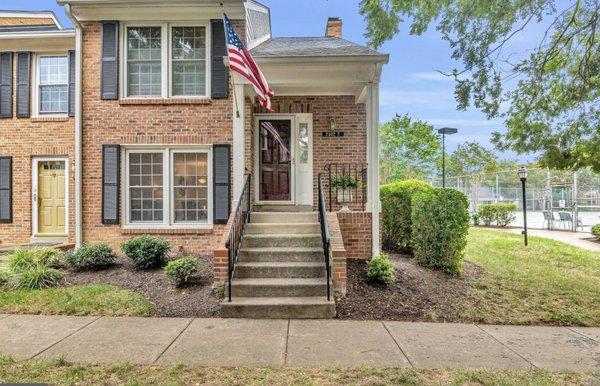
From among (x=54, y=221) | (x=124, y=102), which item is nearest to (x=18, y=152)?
(x=54, y=221)

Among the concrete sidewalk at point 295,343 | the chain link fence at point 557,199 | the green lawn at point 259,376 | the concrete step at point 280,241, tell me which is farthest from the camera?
the chain link fence at point 557,199

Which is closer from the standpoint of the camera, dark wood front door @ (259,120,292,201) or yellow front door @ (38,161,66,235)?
dark wood front door @ (259,120,292,201)

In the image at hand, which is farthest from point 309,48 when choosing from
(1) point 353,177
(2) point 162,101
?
(2) point 162,101

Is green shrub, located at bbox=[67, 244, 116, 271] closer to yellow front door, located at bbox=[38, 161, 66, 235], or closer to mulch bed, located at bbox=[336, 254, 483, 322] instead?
yellow front door, located at bbox=[38, 161, 66, 235]

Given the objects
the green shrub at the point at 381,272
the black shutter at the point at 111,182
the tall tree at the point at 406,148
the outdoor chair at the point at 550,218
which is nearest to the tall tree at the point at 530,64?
the green shrub at the point at 381,272

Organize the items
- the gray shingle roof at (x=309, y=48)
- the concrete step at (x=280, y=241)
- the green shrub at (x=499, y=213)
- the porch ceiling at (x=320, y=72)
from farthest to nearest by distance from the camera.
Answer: the green shrub at (x=499, y=213), the gray shingle roof at (x=309, y=48), the porch ceiling at (x=320, y=72), the concrete step at (x=280, y=241)

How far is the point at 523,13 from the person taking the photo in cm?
623

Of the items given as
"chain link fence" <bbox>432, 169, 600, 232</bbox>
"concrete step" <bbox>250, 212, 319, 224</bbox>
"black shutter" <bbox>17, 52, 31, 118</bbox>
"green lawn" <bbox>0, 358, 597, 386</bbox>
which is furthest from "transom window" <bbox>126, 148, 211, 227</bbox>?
"chain link fence" <bbox>432, 169, 600, 232</bbox>

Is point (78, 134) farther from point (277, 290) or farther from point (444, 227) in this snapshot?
point (444, 227)

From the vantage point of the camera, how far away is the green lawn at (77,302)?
5082mm

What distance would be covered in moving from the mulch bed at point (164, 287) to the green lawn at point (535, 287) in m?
3.64

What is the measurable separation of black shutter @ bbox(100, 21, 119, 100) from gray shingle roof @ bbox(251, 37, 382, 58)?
2.85 metres

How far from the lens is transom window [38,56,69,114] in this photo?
895cm

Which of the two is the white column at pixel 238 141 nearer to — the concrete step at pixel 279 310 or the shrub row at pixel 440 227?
the concrete step at pixel 279 310
